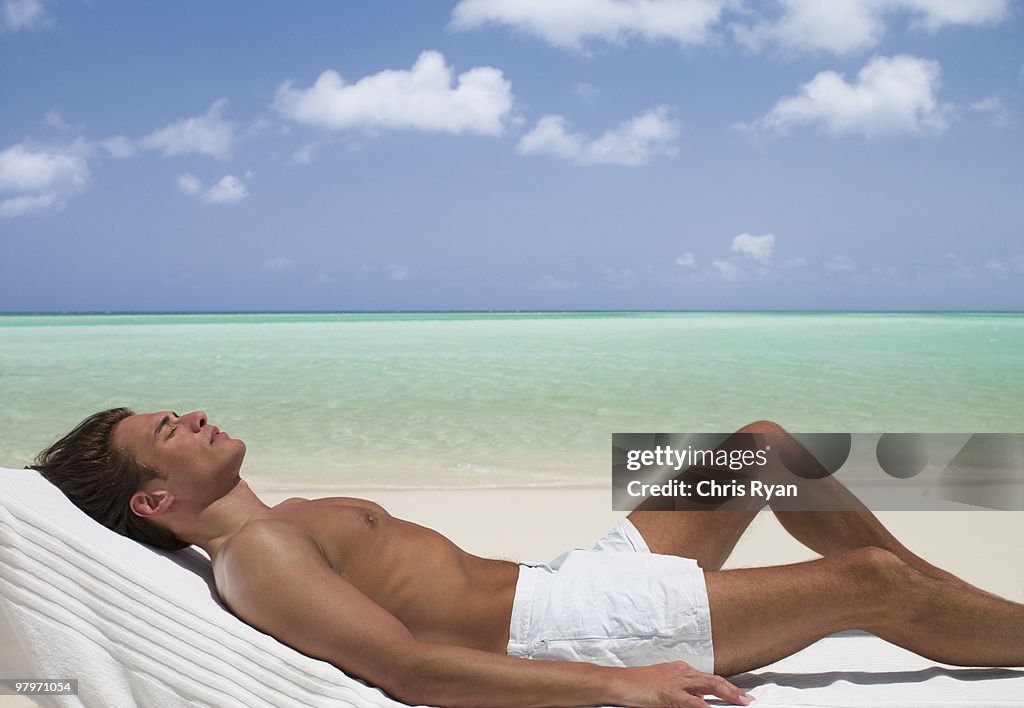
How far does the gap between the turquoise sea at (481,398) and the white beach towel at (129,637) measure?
4.19 meters

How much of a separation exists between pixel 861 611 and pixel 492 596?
0.83 meters

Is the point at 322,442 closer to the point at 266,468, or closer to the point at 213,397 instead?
the point at 266,468

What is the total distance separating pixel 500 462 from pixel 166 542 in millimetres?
4721

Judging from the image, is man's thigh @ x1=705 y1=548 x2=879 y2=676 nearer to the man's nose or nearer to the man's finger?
the man's finger

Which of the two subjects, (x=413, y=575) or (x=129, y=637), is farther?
(x=413, y=575)

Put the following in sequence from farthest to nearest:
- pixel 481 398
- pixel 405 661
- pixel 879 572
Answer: pixel 481 398, pixel 879 572, pixel 405 661

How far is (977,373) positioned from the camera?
44.9 ft

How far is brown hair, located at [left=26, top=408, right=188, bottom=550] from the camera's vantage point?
2.12 metres

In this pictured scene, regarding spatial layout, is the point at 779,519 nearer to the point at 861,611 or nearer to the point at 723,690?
the point at 861,611

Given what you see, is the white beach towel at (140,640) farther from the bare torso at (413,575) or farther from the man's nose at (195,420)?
the man's nose at (195,420)

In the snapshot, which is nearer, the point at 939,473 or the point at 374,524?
the point at 374,524

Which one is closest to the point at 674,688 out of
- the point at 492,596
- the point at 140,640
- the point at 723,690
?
the point at 723,690

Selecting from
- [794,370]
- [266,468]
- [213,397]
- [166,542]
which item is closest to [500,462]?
[266,468]

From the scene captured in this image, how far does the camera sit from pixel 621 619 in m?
2.02
